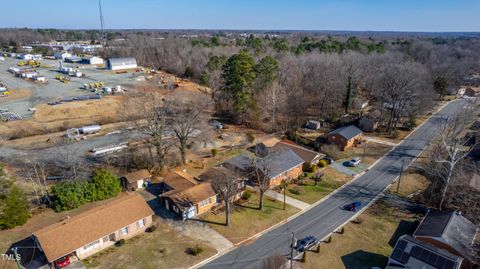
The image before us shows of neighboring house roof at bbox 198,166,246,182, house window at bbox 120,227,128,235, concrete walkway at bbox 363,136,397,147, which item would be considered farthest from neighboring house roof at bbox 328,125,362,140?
house window at bbox 120,227,128,235

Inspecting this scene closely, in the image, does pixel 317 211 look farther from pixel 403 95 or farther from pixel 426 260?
pixel 403 95

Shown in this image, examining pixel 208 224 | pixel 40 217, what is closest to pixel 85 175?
pixel 40 217

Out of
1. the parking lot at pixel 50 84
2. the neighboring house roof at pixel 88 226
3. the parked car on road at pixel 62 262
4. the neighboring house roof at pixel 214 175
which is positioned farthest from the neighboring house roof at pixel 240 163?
the parking lot at pixel 50 84

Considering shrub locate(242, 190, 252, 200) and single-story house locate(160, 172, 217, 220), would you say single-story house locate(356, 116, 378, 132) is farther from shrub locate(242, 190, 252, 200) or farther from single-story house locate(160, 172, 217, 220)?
single-story house locate(160, 172, 217, 220)

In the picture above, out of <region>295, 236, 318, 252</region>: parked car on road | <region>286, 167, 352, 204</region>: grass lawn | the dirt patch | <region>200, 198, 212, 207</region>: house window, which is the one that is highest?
the dirt patch

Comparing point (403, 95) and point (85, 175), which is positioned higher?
point (403, 95)

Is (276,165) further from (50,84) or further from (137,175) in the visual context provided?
(50,84)

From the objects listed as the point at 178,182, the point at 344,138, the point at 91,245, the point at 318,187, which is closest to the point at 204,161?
the point at 178,182
